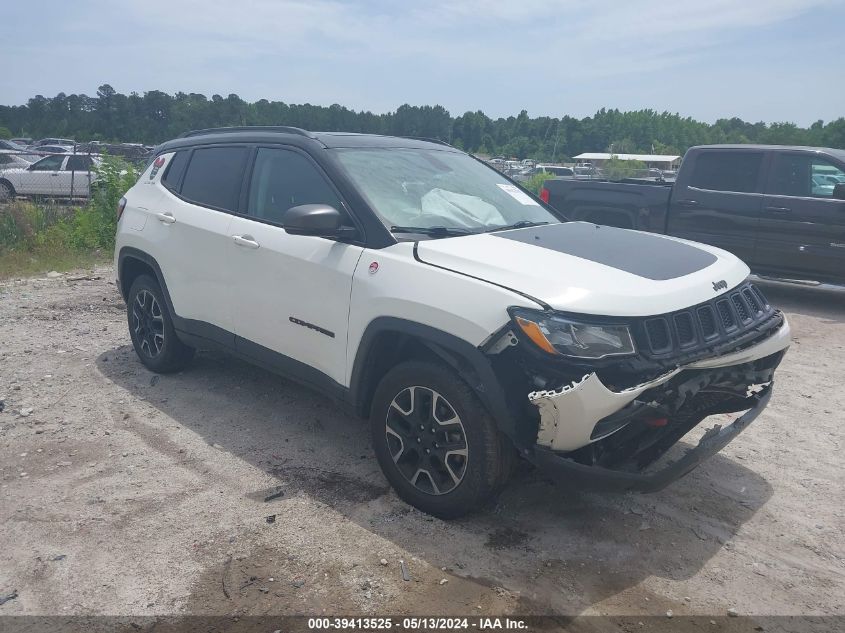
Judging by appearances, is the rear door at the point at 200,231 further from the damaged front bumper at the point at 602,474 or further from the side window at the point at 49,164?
the side window at the point at 49,164

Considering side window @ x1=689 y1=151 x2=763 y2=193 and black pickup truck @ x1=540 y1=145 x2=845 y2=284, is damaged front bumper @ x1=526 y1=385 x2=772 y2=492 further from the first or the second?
side window @ x1=689 y1=151 x2=763 y2=193

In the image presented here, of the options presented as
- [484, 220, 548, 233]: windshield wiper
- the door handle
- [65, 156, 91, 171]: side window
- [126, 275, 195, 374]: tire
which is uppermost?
[65, 156, 91, 171]: side window

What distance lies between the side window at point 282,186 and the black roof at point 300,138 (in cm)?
10

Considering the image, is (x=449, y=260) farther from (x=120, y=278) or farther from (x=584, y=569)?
(x=120, y=278)

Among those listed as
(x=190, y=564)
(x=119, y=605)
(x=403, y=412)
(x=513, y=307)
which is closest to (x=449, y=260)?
(x=513, y=307)

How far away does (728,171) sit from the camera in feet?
30.4

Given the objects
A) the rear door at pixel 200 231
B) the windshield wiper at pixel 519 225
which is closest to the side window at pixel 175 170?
the rear door at pixel 200 231

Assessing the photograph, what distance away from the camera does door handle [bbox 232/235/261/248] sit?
4430 millimetres

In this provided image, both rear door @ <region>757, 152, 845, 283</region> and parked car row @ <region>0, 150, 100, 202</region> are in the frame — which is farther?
parked car row @ <region>0, 150, 100, 202</region>

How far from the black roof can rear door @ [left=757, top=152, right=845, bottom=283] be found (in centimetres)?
531

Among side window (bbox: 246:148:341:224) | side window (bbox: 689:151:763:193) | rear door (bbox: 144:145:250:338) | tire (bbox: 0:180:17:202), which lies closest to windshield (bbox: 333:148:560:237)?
side window (bbox: 246:148:341:224)

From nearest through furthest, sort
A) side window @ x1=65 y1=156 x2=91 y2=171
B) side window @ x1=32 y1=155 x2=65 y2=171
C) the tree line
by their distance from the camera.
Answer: side window @ x1=65 y1=156 x2=91 y2=171
side window @ x1=32 y1=155 x2=65 y2=171
the tree line

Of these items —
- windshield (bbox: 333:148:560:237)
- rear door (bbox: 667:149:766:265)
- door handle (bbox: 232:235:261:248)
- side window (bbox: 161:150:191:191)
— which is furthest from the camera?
rear door (bbox: 667:149:766:265)

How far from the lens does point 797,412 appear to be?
5.18 m
